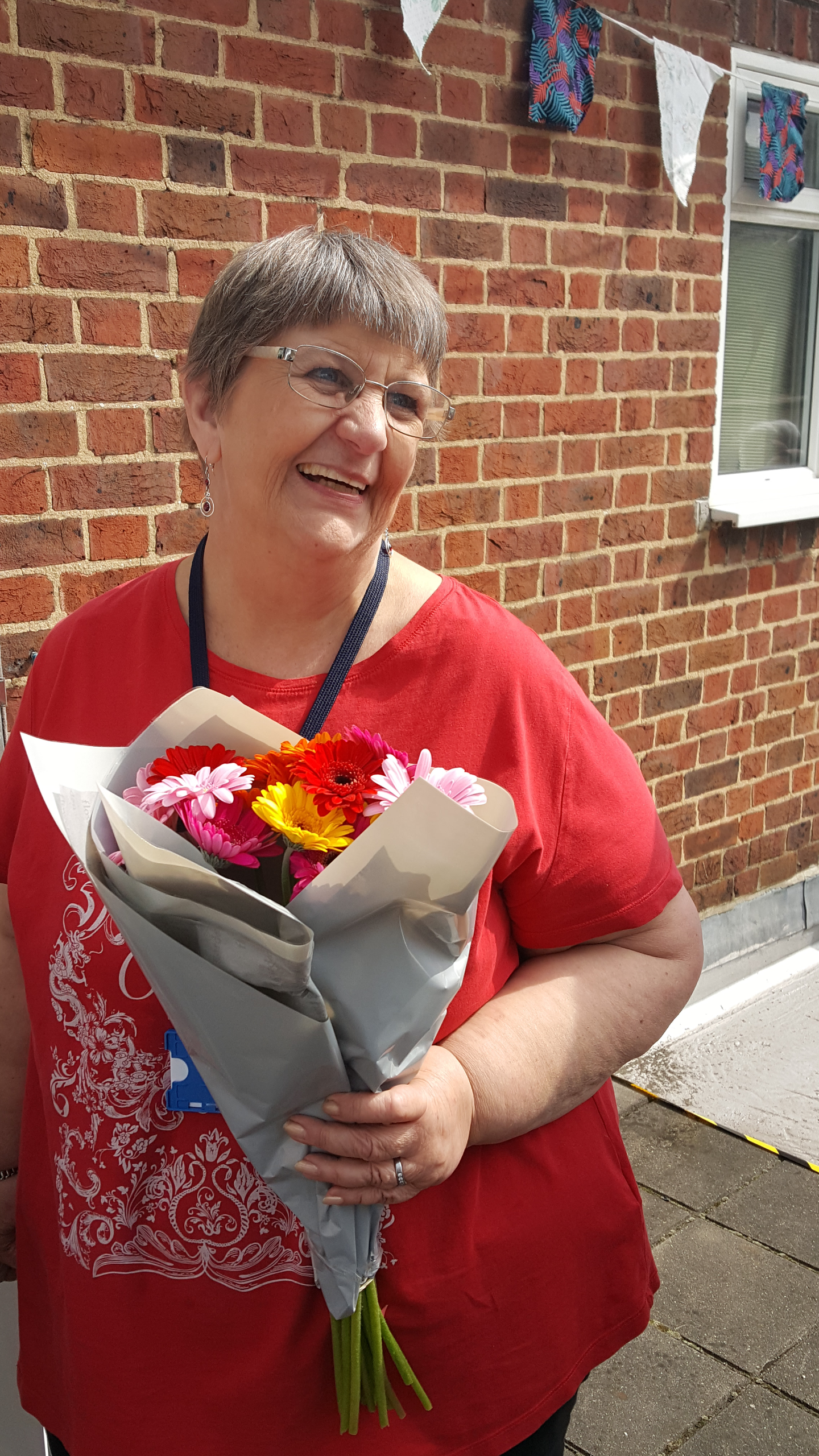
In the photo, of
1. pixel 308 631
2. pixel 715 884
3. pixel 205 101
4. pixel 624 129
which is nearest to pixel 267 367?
pixel 308 631

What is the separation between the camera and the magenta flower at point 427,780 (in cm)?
115

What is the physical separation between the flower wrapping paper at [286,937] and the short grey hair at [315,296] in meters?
0.52

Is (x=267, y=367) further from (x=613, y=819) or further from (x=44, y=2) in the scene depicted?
(x=44, y=2)

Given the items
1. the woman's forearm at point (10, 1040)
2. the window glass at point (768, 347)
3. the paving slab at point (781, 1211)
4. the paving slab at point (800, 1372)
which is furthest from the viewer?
the window glass at point (768, 347)

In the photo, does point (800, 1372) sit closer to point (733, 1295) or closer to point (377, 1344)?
point (733, 1295)

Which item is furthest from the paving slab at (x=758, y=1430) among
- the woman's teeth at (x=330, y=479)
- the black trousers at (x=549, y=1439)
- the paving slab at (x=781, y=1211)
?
the woman's teeth at (x=330, y=479)

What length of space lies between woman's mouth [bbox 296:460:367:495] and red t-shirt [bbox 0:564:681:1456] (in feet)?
0.60

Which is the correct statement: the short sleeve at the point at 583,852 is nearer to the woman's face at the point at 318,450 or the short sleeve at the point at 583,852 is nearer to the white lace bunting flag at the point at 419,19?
the woman's face at the point at 318,450

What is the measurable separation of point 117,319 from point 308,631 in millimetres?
1435

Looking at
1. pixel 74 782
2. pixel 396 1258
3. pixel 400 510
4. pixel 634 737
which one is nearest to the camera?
pixel 74 782

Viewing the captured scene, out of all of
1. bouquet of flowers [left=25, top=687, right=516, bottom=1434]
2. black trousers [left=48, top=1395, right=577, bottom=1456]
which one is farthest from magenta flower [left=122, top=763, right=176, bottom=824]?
black trousers [left=48, top=1395, right=577, bottom=1456]

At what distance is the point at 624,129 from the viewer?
12.7ft

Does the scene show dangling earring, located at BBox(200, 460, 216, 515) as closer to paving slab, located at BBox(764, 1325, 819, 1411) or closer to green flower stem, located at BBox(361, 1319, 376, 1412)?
green flower stem, located at BBox(361, 1319, 376, 1412)

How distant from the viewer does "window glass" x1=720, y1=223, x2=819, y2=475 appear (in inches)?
183
